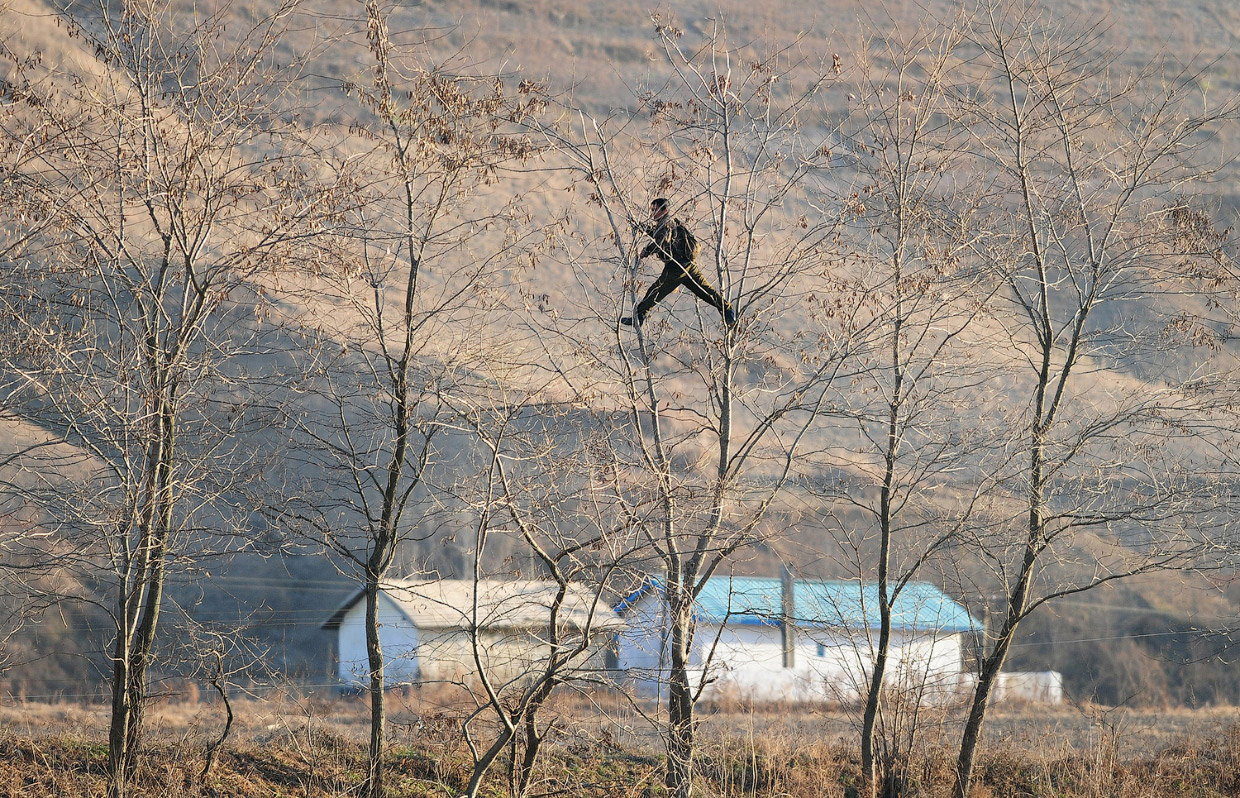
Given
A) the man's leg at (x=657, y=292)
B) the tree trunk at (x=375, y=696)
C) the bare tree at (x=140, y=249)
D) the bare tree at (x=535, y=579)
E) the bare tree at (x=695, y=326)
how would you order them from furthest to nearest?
1. the tree trunk at (x=375, y=696)
2. the man's leg at (x=657, y=292)
3. the bare tree at (x=695, y=326)
4. the bare tree at (x=140, y=249)
5. the bare tree at (x=535, y=579)

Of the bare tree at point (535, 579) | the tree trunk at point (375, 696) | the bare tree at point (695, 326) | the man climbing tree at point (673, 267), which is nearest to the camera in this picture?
the bare tree at point (535, 579)

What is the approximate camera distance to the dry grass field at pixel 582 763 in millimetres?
10172

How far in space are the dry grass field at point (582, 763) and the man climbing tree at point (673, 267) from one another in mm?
3467

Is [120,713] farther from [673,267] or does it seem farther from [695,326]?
[695,326]

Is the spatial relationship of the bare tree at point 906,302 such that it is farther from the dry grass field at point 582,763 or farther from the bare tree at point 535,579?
the bare tree at point 535,579

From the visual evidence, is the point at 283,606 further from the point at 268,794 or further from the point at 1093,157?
the point at 1093,157

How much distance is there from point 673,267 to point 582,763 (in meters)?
6.54

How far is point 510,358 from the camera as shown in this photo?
9.52m

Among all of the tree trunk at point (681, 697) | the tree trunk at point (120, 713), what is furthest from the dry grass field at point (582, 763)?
the tree trunk at point (120, 713)

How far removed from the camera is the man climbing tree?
9.27 m

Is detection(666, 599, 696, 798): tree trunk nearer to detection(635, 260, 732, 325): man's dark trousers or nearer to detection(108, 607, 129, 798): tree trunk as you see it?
detection(635, 260, 732, 325): man's dark trousers

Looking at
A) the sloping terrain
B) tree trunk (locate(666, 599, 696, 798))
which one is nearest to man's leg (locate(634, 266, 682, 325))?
the sloping terrain

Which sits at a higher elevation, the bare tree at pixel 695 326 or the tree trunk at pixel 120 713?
the bare tree at pixel 695 326

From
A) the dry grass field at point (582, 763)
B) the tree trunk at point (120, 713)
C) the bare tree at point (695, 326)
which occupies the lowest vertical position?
the dry grass field at point (582, 763)
